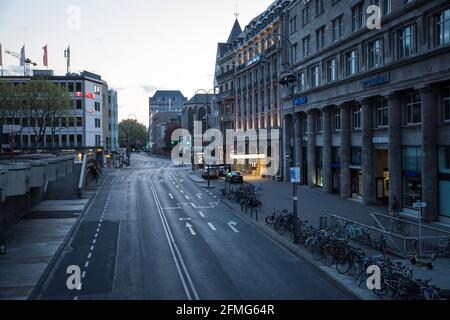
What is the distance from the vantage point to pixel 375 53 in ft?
124

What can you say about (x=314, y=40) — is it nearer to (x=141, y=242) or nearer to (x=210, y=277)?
(x=141, y=242)

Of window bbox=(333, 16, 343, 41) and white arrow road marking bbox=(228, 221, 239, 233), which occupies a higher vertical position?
window bbox=(333, 16, 343, 41)

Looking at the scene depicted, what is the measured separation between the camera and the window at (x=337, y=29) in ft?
146

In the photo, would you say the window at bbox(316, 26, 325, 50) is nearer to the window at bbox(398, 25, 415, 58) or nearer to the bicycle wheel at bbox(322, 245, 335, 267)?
the window at bbox(398, 25, 415, 58)

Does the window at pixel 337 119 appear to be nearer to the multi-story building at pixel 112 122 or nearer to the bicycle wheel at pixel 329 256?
the bicycle wheel at pixel 329 256

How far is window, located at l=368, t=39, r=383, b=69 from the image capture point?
36697 millimetres

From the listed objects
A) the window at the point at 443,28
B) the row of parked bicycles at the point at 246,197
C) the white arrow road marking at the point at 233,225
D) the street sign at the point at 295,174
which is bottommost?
the white arrow road marking at the point at 233,225

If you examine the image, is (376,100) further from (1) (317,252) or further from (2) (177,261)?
(2) (177,261)

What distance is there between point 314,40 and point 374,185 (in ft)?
60.5

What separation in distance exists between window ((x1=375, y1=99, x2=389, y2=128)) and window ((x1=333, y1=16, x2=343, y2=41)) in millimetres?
9134

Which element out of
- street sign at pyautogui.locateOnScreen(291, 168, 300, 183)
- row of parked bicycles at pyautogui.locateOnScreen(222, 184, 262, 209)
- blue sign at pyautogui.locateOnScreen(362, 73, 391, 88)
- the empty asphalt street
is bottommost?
the empty asphalt street

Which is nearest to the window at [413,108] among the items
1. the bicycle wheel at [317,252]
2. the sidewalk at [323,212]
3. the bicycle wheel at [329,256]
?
the sidewalk at [323,212]

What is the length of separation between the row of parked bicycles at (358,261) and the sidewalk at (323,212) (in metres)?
0.38

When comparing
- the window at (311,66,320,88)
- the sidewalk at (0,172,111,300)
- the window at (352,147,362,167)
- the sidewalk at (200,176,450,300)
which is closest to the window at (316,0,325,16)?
the window at (311,66,320,88)
